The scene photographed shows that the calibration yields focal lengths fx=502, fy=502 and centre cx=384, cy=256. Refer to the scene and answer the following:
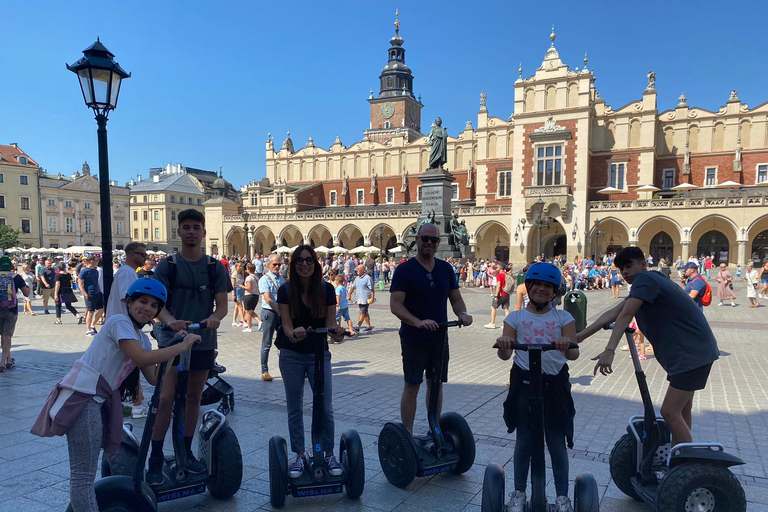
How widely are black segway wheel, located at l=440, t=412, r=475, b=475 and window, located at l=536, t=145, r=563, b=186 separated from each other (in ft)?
120

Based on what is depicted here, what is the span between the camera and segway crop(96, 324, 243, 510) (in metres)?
2.91

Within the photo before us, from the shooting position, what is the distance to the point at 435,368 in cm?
361

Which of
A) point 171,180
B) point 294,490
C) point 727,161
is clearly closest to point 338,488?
point 294,490

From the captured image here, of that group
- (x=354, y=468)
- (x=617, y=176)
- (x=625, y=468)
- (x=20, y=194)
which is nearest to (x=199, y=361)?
(x=354, y=468)

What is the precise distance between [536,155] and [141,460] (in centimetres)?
3869

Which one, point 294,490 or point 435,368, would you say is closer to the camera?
point 294,490

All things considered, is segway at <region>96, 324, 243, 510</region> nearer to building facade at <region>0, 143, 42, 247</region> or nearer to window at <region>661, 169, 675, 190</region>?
window at <region>661, 169, 675, 190</region>

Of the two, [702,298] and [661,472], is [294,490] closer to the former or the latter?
[661,472]

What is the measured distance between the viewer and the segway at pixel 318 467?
328 cm

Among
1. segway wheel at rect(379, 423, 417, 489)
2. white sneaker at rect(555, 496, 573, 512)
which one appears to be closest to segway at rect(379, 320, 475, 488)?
segway wheel at rect(379, 423, 417, 489)

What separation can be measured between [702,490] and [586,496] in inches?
28.6

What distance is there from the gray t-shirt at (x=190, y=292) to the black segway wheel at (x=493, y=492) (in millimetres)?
2166

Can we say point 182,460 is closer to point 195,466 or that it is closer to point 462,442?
point 195,466

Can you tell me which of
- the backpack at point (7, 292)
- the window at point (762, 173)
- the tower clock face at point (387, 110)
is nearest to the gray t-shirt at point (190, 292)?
the backpack at point (7, 292)
